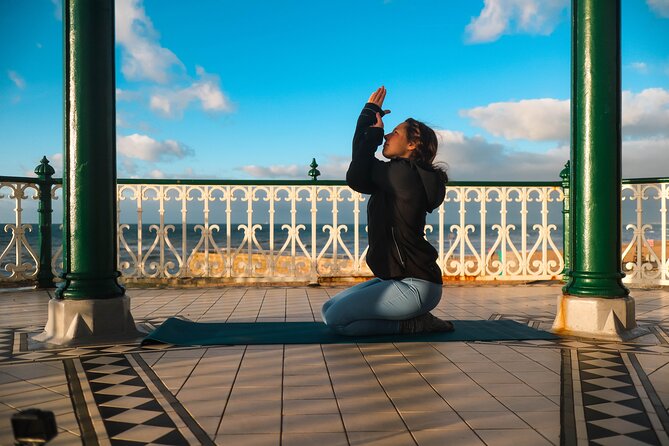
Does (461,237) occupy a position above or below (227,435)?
above

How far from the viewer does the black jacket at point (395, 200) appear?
3.90m

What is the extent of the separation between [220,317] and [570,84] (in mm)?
3350

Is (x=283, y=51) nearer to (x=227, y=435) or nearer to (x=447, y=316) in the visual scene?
(x=447, y=316)

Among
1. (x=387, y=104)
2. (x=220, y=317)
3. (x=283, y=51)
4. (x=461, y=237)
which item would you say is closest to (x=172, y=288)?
(x=220, y=317)

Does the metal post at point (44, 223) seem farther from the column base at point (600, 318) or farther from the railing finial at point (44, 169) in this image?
the column base at point (600, 318)

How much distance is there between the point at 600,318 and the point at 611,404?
1.68 meters

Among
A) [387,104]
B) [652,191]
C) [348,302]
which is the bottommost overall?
[348,302]

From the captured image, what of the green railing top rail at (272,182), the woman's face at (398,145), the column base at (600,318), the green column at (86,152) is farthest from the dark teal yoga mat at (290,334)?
the green railing top rail at (272,182)

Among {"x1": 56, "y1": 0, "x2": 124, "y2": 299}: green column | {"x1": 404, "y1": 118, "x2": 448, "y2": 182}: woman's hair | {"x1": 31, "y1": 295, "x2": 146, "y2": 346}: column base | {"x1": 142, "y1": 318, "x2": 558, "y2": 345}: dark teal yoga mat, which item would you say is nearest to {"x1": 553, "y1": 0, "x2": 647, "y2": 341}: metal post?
{"x1": 142, "y1": 318, "x2": 558, "y2": 345}: dark teal yoga mat

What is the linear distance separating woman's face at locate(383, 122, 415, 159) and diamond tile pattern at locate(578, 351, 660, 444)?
67.9 inches

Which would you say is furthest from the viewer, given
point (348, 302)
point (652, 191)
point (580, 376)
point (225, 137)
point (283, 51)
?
point (225, 137)

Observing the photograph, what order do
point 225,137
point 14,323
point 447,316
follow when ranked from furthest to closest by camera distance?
point 225,137 < point 447,316 < point 14,323

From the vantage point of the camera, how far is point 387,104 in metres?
4.23

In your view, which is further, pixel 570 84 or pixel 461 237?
A: pixel 461 237
